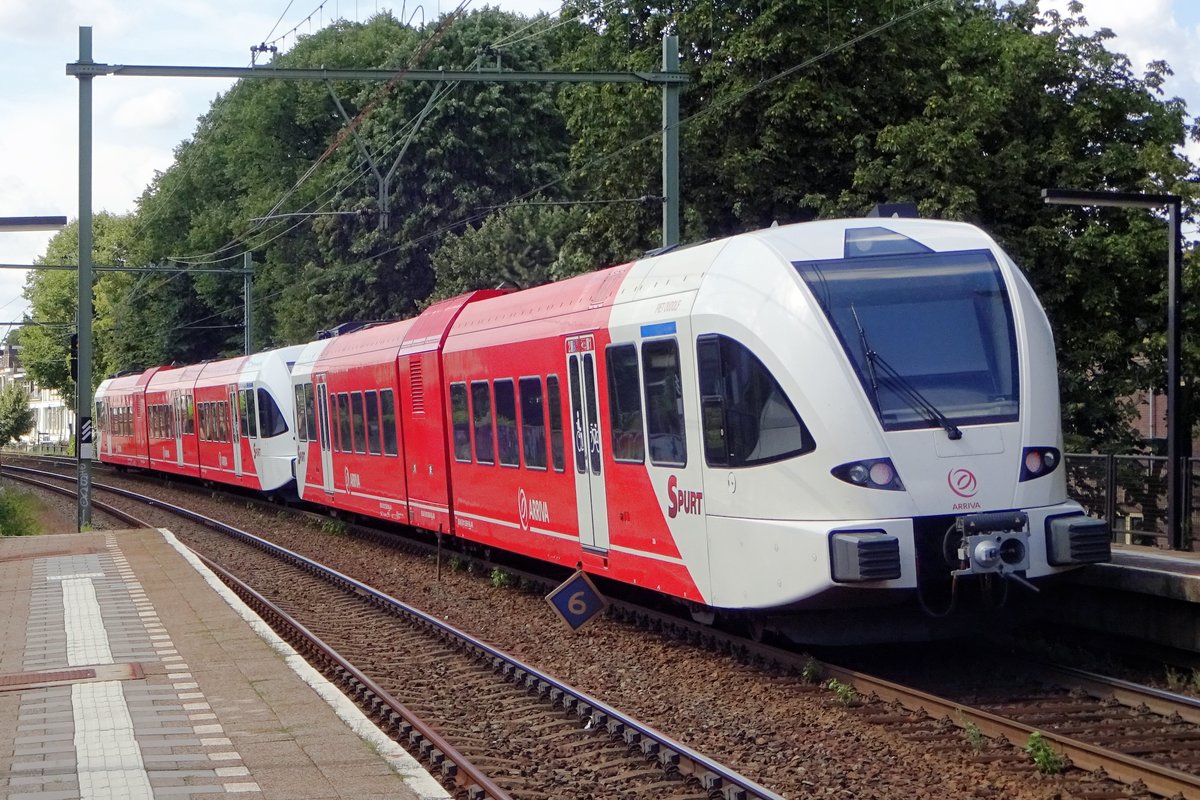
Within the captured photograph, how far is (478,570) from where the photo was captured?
18.2 metres

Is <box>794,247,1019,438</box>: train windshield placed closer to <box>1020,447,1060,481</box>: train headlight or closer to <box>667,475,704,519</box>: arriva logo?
<box>1020,447,1060,481</box>: train headlight

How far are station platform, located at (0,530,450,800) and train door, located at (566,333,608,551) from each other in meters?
2.79

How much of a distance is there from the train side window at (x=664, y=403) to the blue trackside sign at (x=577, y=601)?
115 cm

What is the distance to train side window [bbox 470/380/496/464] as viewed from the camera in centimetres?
1602

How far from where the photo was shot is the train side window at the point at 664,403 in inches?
436

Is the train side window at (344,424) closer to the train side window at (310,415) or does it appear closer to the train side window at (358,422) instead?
the train side window at (358,422)

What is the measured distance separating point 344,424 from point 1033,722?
16.0 meters

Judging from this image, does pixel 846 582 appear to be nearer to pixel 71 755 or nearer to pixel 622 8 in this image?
pixel 71 755

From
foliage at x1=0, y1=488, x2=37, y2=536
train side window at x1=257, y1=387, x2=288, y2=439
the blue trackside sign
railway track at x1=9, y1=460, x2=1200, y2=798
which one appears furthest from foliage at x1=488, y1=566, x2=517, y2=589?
foliage at x1=0, y1=488, x2=37, y2=536

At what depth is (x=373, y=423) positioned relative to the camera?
21453 mm

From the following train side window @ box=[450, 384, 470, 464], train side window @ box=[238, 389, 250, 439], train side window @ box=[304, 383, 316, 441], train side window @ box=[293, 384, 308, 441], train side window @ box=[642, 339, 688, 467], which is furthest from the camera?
train side window @ box=[238, 389, 250, 439]

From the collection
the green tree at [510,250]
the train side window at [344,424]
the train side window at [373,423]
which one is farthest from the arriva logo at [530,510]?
the green tree at [510,250]

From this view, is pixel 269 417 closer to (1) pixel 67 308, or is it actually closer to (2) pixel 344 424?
(2) pixel 344 424

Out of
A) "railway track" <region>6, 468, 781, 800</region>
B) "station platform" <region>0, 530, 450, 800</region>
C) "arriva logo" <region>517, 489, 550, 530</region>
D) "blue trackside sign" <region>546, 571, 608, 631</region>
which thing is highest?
"arriva logo" <region>517, 489, 550, 530</region>
